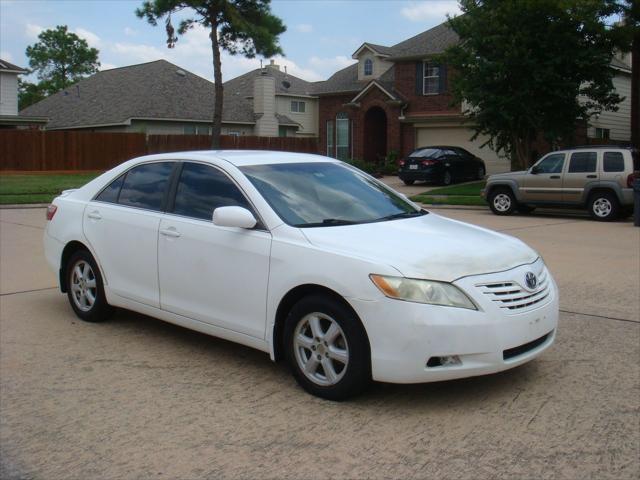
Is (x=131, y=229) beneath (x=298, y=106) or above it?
beneath

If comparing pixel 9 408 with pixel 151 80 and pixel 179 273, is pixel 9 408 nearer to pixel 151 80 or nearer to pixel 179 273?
pixel 179 273

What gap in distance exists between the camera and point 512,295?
15.2ft

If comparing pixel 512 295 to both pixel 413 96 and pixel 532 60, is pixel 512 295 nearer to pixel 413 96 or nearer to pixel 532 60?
pixel 532 60

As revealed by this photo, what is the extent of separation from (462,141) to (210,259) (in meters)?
31.9

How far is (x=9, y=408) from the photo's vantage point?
468 cm

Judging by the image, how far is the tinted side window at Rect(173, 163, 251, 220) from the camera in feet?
18.2

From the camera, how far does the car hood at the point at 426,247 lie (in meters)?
4.52

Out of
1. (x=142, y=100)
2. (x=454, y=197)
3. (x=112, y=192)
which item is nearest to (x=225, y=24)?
(x=142, y=100)

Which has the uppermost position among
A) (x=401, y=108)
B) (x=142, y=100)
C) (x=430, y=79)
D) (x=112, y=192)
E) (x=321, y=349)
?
(x=430, y=79)

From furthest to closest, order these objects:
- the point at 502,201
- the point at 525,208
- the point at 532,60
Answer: the point at 532,60 < the point at 525,208 < the point at 502,201

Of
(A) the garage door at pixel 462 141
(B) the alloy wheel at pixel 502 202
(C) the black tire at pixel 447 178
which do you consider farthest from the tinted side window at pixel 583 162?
(A) the garage door at pixel 462 141

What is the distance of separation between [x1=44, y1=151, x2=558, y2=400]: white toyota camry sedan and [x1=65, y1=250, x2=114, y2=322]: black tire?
2cm

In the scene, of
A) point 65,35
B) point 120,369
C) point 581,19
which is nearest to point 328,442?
point 120,369

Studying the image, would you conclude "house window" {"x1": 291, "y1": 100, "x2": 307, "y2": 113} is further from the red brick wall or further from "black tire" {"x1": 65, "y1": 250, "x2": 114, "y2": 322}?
"black tire" {"x1": 65, "y1": 250, "x2": 114, "y2": 322}
